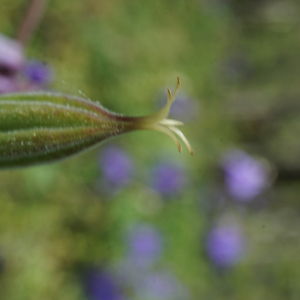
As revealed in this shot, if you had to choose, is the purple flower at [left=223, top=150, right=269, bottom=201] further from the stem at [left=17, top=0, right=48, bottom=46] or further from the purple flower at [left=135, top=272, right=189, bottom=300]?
the stem at [left=17, top=0, right=48, bottom=46]

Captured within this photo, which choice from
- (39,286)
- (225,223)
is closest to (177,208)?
(225,223)

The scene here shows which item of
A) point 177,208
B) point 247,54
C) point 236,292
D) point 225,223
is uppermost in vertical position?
point 247,54

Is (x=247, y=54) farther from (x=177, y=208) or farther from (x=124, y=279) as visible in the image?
(x=124, y=279)

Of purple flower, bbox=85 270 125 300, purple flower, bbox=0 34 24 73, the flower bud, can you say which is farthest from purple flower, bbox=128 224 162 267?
the flower bud

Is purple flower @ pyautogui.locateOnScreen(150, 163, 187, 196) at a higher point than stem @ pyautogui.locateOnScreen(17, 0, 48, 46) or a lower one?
lower

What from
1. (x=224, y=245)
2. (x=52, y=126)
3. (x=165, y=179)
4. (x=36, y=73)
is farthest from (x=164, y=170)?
(x=52, y=126)

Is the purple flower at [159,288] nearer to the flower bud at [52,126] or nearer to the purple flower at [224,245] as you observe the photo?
the purple flower at [224,245]
